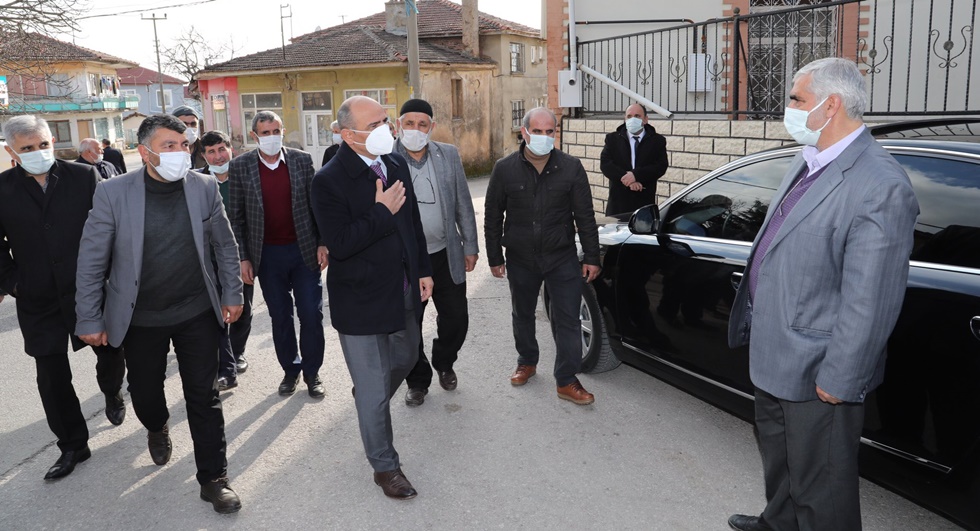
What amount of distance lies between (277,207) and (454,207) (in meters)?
1.21

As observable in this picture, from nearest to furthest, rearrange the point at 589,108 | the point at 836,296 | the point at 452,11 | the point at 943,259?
the point at 836,296
the point at 943,259
the point at 589,108
the point at 452,11

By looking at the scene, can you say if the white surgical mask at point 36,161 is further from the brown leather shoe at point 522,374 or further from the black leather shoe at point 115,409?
the brown leather shoe at point 522,374

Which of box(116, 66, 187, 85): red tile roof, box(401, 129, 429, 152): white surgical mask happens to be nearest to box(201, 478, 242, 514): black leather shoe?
box(401, 129, 429, 152): white surgical mask

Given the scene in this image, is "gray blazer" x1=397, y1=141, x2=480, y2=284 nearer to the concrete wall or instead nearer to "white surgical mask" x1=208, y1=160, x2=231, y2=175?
"white surgical mask" x1=208, y1=160, x2=231, y2=175

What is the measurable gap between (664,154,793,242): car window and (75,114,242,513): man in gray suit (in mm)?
2536

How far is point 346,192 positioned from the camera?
12.5 feet

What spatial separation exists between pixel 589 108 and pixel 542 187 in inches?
298

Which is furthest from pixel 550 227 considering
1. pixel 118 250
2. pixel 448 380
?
pixel 118 250

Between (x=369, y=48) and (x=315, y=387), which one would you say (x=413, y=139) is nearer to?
(x=315, y=387)

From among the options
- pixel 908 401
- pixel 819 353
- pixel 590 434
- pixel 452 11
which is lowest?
pixel 590 434

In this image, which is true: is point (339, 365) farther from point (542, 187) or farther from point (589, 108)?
point (589, 108)

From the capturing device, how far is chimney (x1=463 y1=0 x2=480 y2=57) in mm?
32125

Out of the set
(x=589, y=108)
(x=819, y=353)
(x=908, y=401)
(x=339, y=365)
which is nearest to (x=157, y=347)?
(x=339, y=365)

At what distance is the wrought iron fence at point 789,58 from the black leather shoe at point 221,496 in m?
7.57
